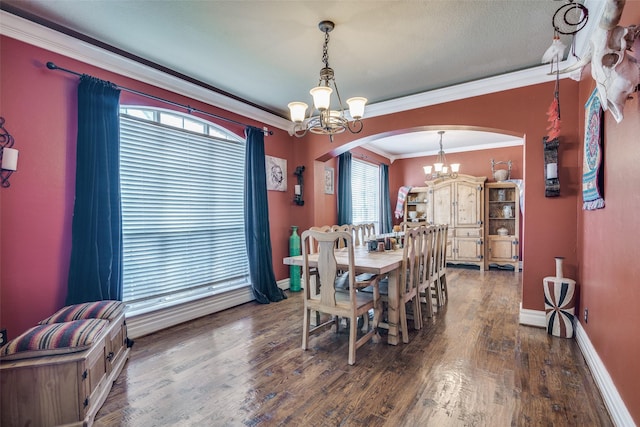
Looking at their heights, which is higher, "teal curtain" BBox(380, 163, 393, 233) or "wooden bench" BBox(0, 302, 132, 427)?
"teal curtain" BBox(380, 163, 393, 233)

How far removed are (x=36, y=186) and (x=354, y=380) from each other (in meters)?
2.80

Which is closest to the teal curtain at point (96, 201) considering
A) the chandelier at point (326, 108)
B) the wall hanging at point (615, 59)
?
the chandelier at point (326, 108)

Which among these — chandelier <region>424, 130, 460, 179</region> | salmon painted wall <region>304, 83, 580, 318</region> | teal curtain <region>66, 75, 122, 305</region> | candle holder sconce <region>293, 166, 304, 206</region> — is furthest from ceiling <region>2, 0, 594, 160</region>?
chandelier <region>424, 130, 460, 179</region>

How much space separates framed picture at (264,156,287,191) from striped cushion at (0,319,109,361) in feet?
9.36

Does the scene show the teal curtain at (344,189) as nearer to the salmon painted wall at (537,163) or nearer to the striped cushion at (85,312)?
the salmon painted wall at (537,163)

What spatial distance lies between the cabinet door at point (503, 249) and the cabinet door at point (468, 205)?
52cm

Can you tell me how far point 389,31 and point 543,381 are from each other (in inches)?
112

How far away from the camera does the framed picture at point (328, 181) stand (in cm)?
530

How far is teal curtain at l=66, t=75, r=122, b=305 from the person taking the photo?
7.97 ft

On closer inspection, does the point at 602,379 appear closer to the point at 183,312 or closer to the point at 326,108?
the point at 326,108

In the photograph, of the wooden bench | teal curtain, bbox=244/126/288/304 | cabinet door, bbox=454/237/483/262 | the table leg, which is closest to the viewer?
the wooden bench

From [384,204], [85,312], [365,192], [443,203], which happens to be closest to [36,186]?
[85,312]

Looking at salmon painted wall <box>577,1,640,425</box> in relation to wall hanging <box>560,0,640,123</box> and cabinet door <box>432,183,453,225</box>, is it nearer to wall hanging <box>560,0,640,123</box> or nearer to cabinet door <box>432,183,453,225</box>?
wall hanging <box>560,0,640,123</box>

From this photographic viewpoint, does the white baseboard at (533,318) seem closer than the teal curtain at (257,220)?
Yes
